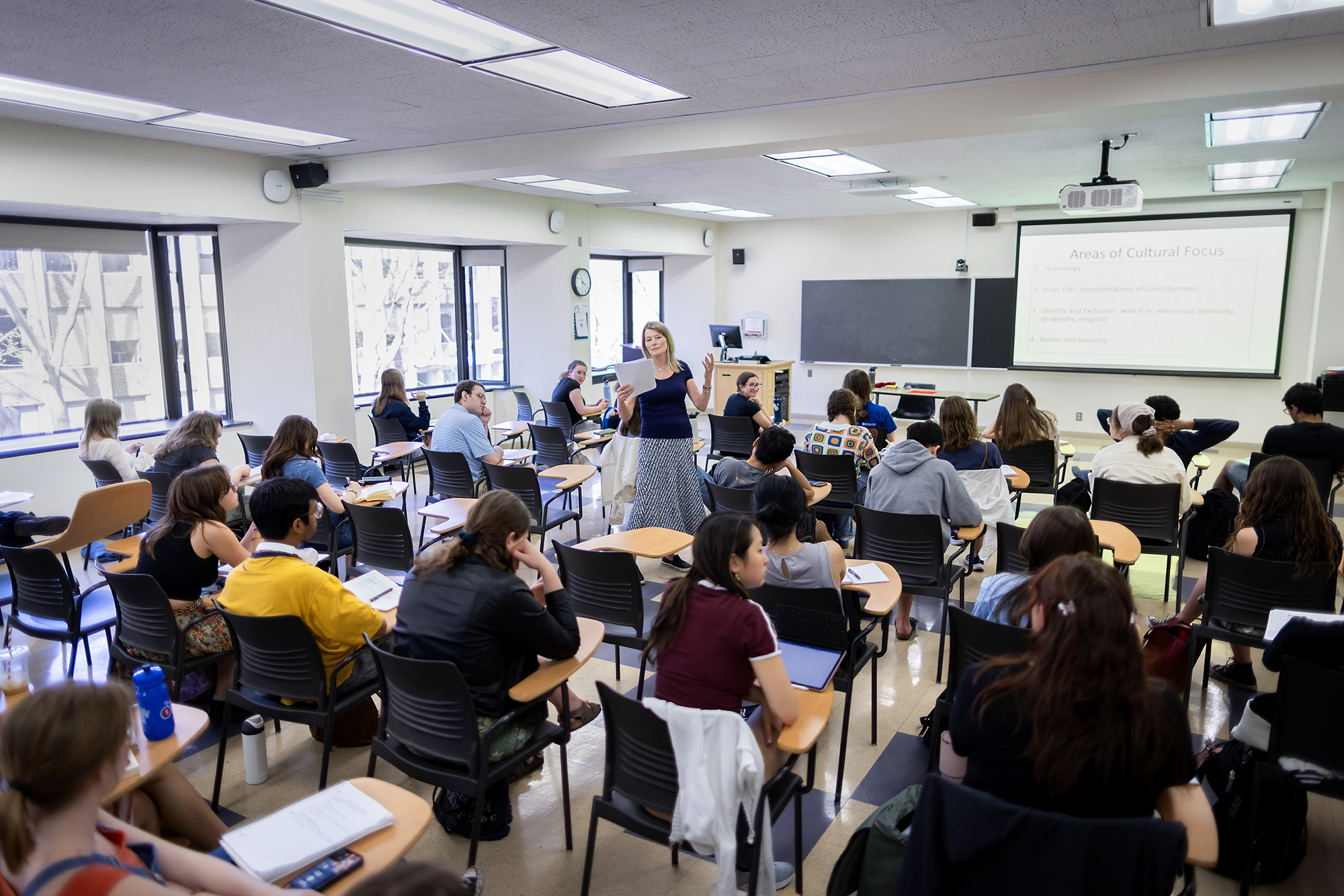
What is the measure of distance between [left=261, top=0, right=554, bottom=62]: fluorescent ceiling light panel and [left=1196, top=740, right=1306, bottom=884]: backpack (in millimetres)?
3929

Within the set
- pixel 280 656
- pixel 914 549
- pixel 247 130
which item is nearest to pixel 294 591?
pixel 280 656

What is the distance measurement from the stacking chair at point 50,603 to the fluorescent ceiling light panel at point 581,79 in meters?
3.02

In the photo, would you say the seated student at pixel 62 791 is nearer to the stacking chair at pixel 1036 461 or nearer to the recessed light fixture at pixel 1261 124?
the stacking chair at pixel 1036 461

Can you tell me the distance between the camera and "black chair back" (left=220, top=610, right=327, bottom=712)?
104 inches

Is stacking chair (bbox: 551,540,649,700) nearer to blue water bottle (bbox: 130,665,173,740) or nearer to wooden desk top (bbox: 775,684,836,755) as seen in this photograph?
wooden desk top (bbox: 775,684,836,755)

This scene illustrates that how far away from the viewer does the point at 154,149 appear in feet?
19.4

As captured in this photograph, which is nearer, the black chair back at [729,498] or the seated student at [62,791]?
the seated student at [62,791]

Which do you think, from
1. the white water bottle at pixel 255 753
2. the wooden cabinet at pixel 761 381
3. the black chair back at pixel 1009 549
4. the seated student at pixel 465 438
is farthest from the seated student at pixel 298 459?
the wooden cabinet at pixel 761 381

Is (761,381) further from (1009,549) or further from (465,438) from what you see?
(1009,549)

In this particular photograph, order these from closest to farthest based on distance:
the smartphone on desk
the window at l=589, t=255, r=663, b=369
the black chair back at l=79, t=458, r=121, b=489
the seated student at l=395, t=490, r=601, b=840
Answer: the smartphone on desk, the seated student at l=395, t=490, r=601, b=840, the black chair back at l=79, t=458, r=121, b=489, the window at l=589, t=255, r=663, b=369

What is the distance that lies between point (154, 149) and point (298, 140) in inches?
41.3

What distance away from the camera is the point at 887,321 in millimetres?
11797

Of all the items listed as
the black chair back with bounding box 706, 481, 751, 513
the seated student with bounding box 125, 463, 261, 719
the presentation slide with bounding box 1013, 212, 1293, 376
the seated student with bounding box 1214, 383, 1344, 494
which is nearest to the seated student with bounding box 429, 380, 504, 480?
the black chair back with bounding box 706, 481, 751, 513

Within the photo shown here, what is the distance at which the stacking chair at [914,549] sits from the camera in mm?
3902
